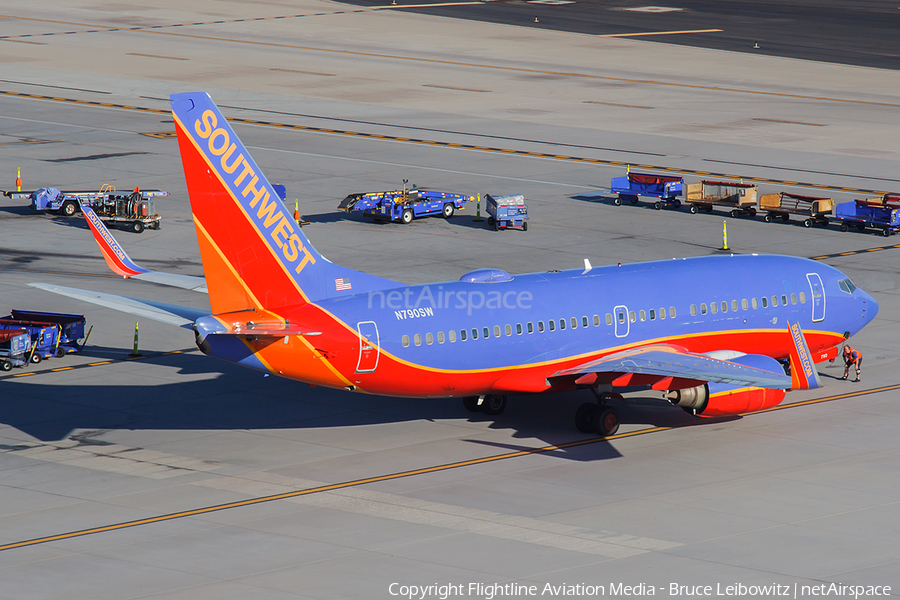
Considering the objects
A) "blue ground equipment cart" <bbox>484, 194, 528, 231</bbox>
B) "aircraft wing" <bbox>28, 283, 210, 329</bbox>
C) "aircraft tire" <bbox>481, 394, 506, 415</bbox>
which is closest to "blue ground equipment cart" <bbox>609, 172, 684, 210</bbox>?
"blue ground equipment cart" <bbox>484, 194, 528, 231</bbox>

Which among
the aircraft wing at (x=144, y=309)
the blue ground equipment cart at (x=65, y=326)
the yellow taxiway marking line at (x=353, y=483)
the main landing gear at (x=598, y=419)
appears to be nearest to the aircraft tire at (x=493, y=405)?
the main landing gear at (x=598, y=419)

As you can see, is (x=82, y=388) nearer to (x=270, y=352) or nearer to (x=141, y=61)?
(x=270, y=352)

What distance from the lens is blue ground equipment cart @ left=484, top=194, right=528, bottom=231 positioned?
71.6 metres

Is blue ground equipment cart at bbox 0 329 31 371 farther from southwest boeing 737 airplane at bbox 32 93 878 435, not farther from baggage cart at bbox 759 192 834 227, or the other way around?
baggage cart at bbox 759 192 834 227

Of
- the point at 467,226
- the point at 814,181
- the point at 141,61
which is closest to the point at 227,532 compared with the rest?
the point at 467,226

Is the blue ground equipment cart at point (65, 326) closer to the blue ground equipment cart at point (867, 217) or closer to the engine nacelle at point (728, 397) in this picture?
→ the engine nacelle at point (728, 397)

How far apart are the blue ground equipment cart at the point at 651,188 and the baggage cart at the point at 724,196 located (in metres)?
0.92

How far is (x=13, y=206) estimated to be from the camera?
77312mm

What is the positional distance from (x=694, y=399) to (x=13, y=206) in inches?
2047

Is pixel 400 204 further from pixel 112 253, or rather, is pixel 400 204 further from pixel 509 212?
pixel 112 253

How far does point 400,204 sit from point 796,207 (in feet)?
77.8

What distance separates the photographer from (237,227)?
34969mm
